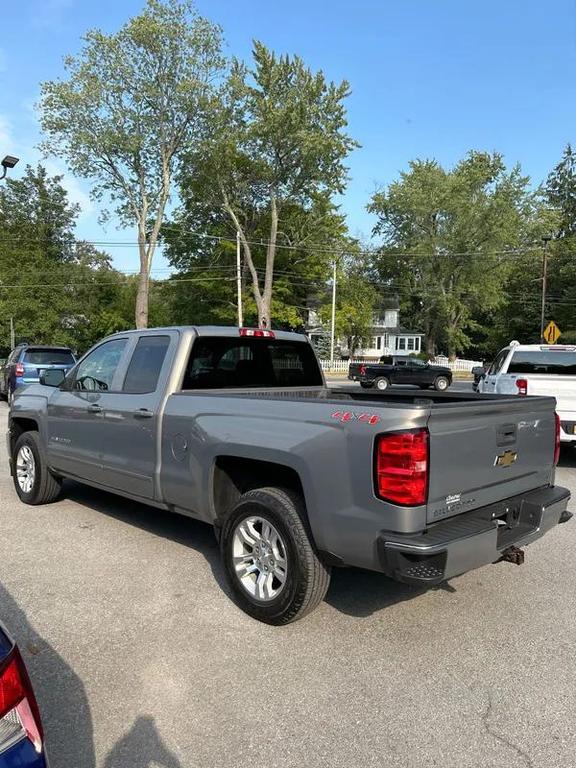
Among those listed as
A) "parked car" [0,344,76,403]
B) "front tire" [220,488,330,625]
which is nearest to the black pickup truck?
"parked car" [0,344,76,403]

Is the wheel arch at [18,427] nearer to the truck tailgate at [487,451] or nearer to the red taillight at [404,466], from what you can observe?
the red taillight at [404,466]

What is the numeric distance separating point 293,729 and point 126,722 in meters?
0.76

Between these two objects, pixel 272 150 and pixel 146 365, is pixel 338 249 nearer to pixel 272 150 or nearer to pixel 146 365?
pixel 272 150

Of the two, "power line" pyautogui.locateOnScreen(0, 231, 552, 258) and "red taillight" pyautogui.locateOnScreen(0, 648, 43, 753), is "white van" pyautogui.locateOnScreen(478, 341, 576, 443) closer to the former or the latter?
"red taillight" pyautogui.locateOnScreen(0, 648, 43, 753)

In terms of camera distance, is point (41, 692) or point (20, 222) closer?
point (41, 692)

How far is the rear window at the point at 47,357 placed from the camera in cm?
1661

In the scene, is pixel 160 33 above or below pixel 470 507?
above

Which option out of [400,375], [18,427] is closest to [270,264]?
[400,375]

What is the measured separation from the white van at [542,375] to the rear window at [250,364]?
4456 millimetres

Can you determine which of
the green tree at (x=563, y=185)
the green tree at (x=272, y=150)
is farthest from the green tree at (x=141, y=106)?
the green tree at (x=563, y=185)

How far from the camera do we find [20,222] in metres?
39.3

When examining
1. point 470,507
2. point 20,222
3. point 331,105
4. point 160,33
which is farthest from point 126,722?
point 20,222

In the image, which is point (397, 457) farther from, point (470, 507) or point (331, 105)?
point (331, 105)

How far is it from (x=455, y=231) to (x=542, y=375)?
146 ft
